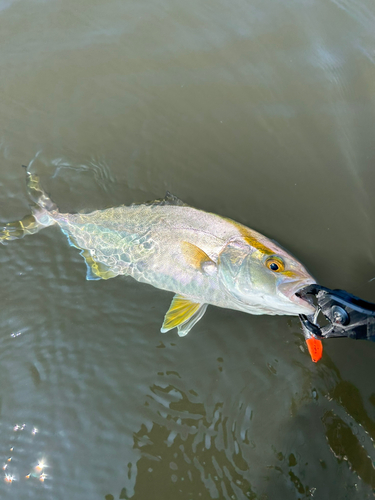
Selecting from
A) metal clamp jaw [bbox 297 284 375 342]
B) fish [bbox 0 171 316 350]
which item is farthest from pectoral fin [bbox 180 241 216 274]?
Result: metal clamp jaw [bbox 297 284 375 342]

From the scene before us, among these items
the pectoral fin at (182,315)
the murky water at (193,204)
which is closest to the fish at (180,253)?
the pectoral fin at (182,315)

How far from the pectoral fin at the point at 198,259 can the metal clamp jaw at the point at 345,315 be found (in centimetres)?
87

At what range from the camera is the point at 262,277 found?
2574 mm

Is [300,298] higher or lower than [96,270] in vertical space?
higher

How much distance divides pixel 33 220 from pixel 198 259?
5.64 ft

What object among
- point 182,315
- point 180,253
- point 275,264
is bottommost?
point 182,315

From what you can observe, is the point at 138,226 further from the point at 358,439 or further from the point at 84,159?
the point at 358,439

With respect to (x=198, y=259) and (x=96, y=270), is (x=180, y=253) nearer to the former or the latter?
(x=198, y=259)

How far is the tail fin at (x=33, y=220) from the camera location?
331cm

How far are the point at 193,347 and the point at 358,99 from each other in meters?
3.45

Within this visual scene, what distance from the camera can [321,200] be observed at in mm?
3490

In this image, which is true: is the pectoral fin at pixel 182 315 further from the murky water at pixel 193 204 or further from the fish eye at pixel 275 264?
the fish eye at pixel 275 264

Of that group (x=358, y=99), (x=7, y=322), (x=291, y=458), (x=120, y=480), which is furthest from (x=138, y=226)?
(x=358, y=99)

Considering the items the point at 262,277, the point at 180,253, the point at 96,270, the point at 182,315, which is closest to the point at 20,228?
the point at 96,270
